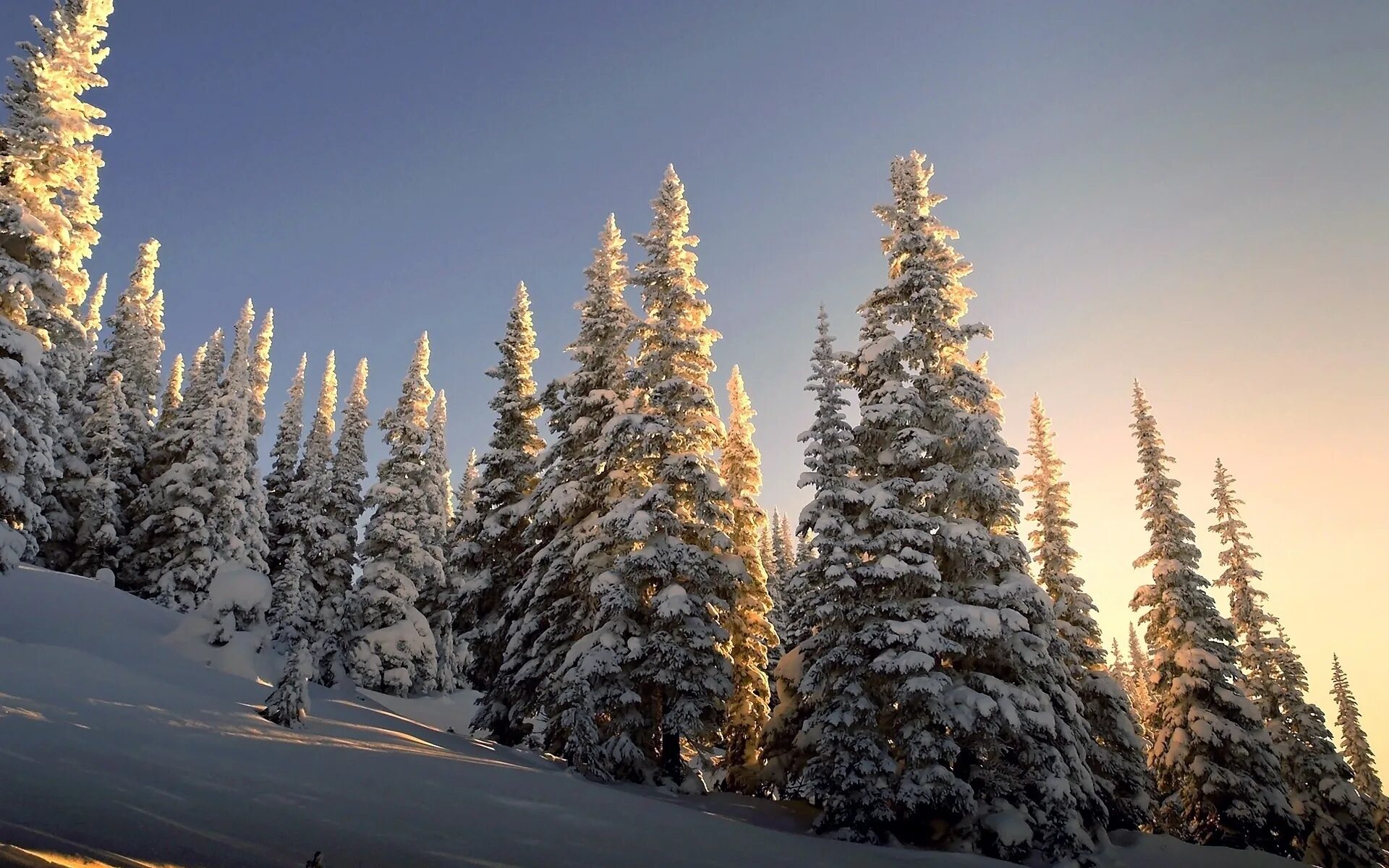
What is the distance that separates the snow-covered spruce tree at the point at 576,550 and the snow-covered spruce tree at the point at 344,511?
2196cm

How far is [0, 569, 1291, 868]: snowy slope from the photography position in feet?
27.1

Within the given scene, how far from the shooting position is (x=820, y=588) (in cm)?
2009

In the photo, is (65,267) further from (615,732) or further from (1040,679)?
(1040,679)

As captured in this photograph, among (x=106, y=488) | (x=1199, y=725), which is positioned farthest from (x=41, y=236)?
(x=1199, y=725)

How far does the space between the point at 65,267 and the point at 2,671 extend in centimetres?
1597

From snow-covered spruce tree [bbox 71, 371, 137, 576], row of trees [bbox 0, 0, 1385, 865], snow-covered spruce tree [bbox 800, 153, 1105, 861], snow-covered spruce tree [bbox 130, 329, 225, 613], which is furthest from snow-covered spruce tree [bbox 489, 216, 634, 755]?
snow-covered spruce tree [bbox 71, 371, 137, 576]

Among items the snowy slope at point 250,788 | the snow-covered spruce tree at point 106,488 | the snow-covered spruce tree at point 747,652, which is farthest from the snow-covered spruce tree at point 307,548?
the snow-covered spruce tree at point 747,652

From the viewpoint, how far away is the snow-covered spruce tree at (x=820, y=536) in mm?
19875

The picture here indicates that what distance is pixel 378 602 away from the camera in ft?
122

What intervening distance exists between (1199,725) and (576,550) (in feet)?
76.0

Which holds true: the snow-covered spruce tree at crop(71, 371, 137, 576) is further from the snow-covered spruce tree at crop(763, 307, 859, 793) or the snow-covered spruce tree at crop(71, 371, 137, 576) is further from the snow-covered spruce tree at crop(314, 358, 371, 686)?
the snow-covered spruce tree at crop(763, 307, 859, 793)

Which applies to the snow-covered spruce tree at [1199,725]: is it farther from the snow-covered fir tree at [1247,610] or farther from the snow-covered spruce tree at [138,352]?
the snow-covered spruce tree at [138,352]

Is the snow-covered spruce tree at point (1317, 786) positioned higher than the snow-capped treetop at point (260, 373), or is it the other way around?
the snow-capped treetop at point (260, 373)

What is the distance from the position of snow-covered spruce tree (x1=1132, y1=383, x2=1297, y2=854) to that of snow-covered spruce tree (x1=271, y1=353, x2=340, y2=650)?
38.9 meters
